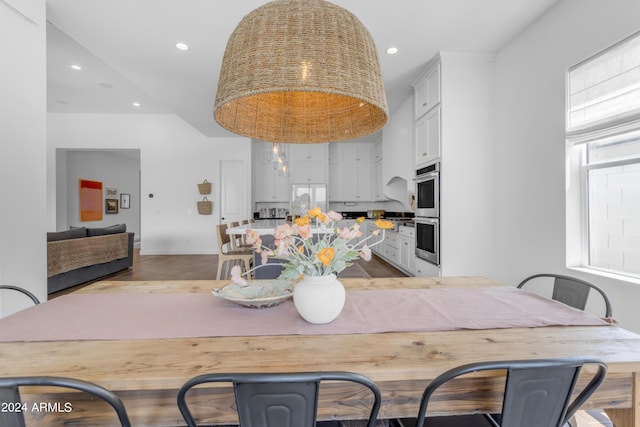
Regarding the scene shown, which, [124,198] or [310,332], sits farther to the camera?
[124,198]

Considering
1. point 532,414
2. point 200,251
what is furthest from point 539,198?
point 200,251

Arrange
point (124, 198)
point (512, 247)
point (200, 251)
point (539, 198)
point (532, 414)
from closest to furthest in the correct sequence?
1. point (532, 414)
2. point (539, 198)
3. point (512, 247)
4. point (200, 251)
5. point (124, 198)

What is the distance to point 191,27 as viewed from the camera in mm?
2697

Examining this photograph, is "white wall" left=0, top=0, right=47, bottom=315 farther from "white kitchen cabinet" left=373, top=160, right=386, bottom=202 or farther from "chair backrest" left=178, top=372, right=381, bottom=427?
"white kitchen cabinet" left=373, top=160, right=386, bottom=202

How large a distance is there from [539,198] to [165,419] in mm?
3191

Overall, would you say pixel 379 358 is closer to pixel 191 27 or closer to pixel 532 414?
pixel 532 414

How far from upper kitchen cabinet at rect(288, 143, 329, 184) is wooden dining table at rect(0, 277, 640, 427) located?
6.15 metres

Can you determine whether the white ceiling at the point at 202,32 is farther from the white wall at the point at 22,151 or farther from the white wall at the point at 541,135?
the white wall at the point at 22,151

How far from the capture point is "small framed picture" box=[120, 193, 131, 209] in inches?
346

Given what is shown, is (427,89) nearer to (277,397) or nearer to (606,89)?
(606,89)

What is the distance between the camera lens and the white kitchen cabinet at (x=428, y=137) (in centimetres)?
328

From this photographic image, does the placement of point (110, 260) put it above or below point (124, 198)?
below

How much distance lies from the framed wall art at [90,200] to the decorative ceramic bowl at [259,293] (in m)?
8.69

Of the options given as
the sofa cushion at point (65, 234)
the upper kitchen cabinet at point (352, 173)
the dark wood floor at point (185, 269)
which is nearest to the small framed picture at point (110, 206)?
the dark wood floor at point (185, 269)
